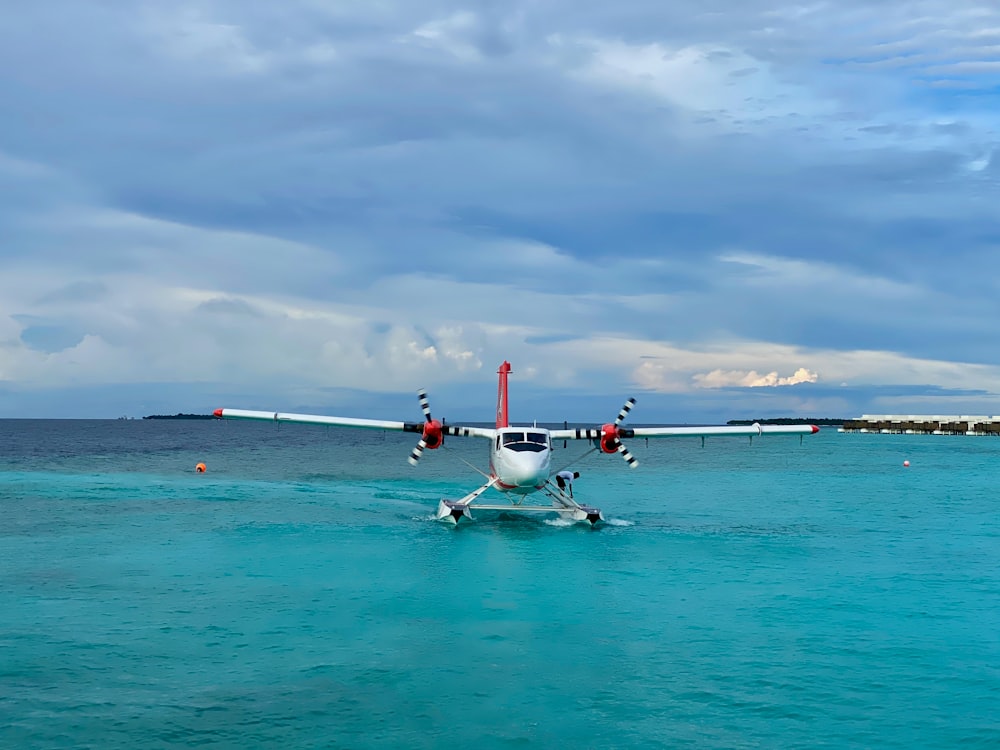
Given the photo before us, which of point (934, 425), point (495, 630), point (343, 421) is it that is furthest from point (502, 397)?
point (934, 425)

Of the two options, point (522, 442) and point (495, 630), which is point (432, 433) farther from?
point (495, 630)

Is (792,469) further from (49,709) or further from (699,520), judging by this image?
(49,709)

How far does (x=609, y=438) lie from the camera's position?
A: 35.7 meters

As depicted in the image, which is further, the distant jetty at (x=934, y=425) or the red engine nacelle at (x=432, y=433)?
the distant jetty at (x=934, y=425)

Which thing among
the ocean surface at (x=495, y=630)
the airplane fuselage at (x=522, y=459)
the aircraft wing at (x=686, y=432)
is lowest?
the ocean surface at (x=495, y=630)

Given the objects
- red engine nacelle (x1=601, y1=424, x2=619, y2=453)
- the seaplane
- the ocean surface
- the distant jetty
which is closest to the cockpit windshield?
the seaplane

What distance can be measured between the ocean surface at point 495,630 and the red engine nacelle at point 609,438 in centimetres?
359

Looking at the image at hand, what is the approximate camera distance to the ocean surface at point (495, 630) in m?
13.4

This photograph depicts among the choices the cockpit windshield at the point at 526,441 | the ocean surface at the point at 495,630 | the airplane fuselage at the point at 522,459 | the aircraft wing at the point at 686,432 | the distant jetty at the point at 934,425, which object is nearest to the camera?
the ocean surface at the point at 495,630

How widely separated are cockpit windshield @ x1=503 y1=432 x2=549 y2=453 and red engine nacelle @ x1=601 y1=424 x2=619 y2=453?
8.82 ft

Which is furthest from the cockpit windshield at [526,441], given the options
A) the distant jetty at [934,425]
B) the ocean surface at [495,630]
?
the distant jetty at [934,425]

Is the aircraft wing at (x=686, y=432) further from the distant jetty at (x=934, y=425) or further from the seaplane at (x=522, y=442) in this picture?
the distant jetty at (x=934, y=425)

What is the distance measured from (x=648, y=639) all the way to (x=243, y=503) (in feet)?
107

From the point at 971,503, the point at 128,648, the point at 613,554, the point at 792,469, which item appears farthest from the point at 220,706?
the point at 792,469
